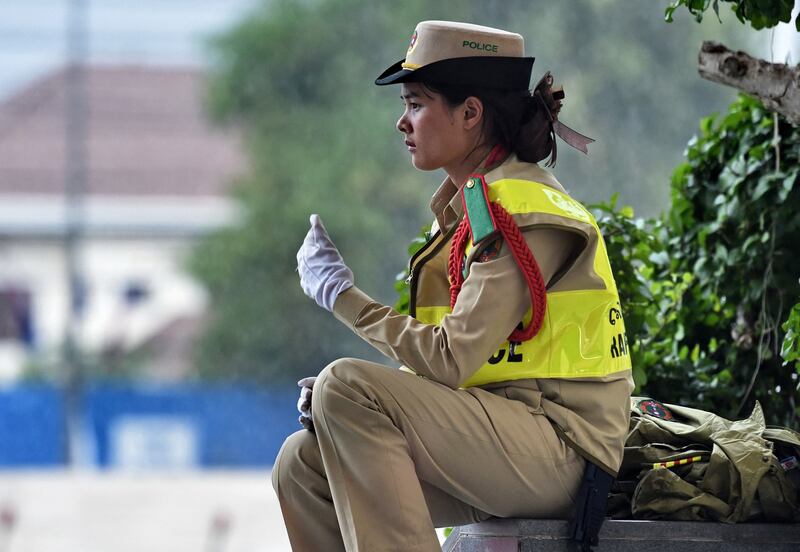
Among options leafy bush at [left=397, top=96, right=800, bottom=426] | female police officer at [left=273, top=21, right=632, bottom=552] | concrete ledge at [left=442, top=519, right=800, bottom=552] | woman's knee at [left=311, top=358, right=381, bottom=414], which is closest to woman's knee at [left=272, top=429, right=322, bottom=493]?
female police officer at [left=273, top=21, right=632, bottom=552]

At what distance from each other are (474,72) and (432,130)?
11 centimetres

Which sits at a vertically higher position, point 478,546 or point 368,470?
point 368,470

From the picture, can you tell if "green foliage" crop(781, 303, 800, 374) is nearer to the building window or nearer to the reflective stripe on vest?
the reflective stripe on vest

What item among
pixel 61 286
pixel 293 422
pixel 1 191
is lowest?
pixel 293 422

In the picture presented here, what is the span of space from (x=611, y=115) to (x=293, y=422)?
3.09 m

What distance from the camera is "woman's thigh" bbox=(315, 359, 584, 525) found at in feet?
5.45

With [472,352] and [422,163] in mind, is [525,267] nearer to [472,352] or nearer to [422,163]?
[472,352]

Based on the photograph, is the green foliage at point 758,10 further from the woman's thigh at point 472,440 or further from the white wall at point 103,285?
the white wall at point 103,285

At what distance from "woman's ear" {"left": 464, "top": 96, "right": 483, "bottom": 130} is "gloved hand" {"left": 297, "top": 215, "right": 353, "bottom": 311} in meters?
0.27

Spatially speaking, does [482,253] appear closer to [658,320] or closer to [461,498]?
[461,498]

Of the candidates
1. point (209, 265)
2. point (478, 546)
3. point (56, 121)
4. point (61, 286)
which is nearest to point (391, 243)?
point (209, 265)

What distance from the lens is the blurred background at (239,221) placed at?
871cm

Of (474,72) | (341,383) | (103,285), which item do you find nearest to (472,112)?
(474,72)

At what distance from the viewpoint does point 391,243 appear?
8.64 m
